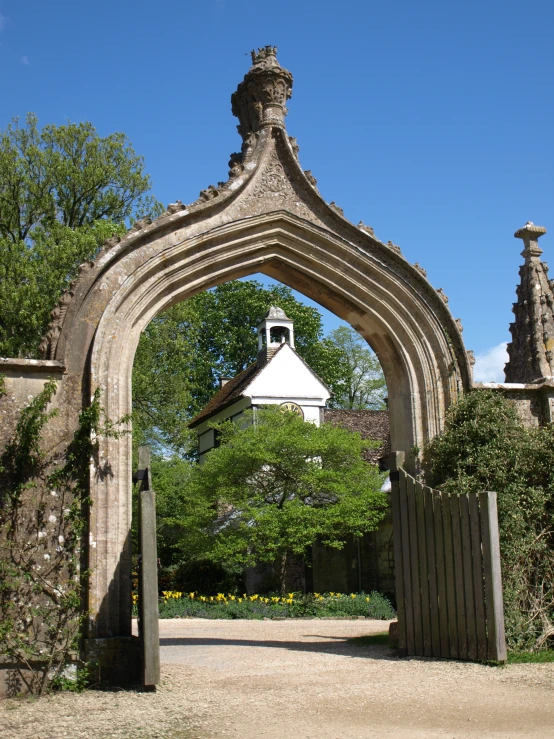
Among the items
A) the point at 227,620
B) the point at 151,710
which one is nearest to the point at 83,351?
the point at 151,710

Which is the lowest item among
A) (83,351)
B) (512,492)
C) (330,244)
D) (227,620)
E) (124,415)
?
(227,620)

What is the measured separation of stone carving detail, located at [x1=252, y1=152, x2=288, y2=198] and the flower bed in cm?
1050

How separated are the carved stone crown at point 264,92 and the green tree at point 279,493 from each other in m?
10.5

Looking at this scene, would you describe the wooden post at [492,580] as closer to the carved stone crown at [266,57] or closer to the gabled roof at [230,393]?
the carved stone crown at [266,57]

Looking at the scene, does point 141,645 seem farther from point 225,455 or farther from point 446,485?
point 225,455

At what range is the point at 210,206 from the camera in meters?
9.02

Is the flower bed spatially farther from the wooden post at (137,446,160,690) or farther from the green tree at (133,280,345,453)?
the green tree at (133,280,345,453)

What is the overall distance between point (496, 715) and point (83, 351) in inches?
193

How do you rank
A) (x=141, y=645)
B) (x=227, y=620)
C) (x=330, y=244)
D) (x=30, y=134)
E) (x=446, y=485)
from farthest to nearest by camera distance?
1. (x=30, y=134)
2. (x=227, y=620)
3. (x=330, y=244)
4. (x=446, y=485)
5. (x=141, y=645)

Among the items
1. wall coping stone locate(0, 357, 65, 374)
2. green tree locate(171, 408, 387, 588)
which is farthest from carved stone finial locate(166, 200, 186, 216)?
green tree locate(171, 408, 387, 588)

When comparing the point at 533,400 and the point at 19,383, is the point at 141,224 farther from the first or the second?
the point at 533,400

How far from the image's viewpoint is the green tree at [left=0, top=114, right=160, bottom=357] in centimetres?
1928

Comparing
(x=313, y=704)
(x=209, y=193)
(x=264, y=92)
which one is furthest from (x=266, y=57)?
(x=313, y=704)

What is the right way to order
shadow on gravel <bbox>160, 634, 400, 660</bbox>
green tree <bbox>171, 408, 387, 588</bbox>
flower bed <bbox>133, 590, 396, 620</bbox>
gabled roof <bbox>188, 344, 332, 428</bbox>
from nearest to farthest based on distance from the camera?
shadow on gravel <bbox>160, 634, 400, 660</bbox>, flower bed <bbox>133, 590, 396, 620</bbox>, green tree <bbox>171, 408, 387, 588</bbox>, gabled roof <bbox>188, 344, 332, 428</bbox>
